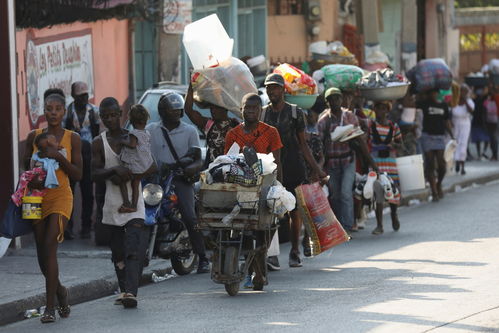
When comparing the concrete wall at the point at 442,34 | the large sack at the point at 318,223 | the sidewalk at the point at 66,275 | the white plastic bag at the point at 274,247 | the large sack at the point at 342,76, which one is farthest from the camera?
A: the concrete wall at the point at 442,34

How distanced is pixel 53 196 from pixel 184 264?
3.09 m

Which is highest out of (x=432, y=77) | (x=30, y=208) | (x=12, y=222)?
(x=432, y=77)

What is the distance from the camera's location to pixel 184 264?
1280 centimetres

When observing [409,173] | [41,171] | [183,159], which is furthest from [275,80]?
[409,173]

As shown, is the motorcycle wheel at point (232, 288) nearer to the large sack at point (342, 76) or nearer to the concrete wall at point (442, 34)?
the large sack at point (342, 76)

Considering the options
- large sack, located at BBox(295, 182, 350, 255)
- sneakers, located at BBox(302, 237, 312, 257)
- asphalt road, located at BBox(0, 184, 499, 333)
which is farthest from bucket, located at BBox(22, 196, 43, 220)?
sneakers, located at BBox(302, 237, 312, 257)

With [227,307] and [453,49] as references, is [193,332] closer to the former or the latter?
[227,307]

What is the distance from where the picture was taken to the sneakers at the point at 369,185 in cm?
1609

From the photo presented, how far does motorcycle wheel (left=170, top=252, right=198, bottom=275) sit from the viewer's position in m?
12.7

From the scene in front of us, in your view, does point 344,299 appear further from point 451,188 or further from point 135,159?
point 451,188

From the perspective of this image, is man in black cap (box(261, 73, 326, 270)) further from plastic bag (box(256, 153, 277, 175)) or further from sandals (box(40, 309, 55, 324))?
sandals (box(40, 309, 55, 324))

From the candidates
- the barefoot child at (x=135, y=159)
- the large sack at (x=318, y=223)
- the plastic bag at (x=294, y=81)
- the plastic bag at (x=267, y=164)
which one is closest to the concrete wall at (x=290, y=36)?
the plastic bag at (x=294, y=81)

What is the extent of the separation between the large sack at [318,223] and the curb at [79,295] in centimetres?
142

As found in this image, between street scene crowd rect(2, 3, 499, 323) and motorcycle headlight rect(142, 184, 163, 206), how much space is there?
0.01m
